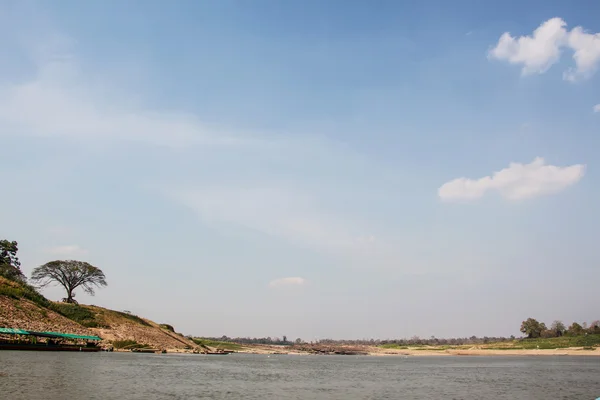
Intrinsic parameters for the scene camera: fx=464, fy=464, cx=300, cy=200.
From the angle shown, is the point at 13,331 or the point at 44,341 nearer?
the point at 13,331

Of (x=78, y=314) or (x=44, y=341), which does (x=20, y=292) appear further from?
(x=44, y=341)

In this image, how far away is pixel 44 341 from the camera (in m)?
100

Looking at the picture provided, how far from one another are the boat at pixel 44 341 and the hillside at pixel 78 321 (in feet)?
11.1

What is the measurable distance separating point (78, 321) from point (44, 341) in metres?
28.7

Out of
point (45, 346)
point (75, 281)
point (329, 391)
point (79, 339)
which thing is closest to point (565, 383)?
point (329, 391)

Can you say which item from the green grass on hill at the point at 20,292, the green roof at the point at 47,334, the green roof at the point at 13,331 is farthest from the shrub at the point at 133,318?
the green roof at the point at 13,331

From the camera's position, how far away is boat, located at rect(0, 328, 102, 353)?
3398 inches

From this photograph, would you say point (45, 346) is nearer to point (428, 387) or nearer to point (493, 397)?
point (428, 387)

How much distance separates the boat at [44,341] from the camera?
3398 inches

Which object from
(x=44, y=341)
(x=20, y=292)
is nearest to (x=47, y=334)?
(x=44, y=341)

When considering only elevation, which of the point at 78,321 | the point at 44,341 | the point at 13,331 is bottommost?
the point at 44,341

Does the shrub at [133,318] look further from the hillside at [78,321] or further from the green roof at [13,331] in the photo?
the green roof at [13,331]

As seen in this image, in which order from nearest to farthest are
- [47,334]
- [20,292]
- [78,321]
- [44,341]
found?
[47,334] → [44,341] → [20,292] → [78,321]

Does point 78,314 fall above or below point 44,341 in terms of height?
above
